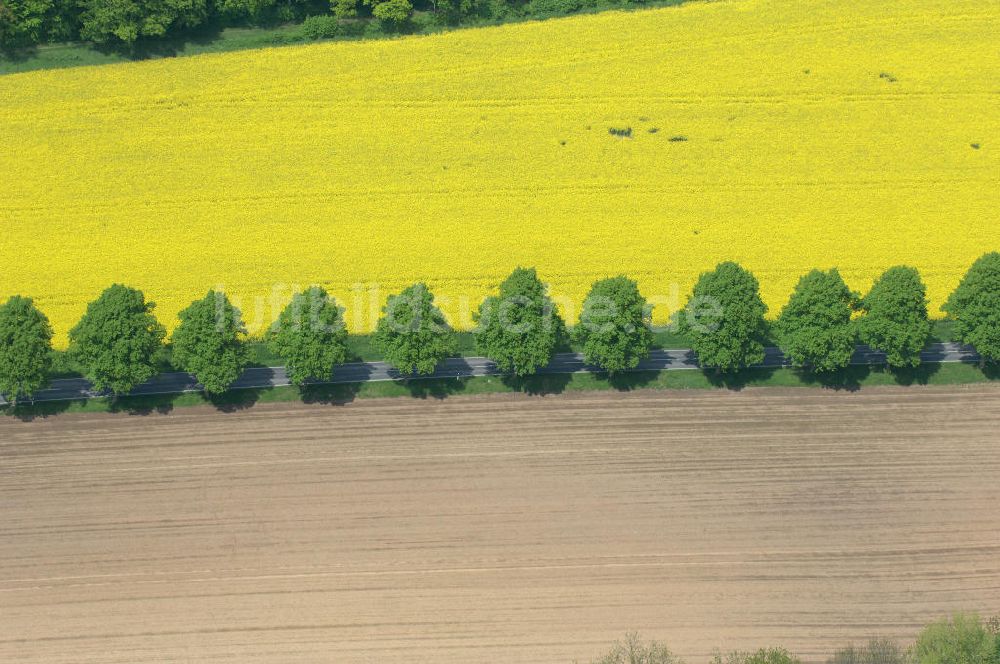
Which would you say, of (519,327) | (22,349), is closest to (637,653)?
(519,327)

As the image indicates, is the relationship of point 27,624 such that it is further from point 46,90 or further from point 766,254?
point 766,254

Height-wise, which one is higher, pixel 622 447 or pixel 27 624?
pixel 622 447

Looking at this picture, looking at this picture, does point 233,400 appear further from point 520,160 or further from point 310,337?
point 520,160

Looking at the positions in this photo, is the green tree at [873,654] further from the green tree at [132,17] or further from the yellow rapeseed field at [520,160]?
the green tree at [132,17]

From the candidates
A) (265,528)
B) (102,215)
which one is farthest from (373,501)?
(102,215)

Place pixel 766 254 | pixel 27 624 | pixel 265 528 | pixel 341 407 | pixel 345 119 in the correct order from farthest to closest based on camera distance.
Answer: pixel 345 119, pixel 766 254, pixel 341 407, pixel 265 528, pixel 27 624

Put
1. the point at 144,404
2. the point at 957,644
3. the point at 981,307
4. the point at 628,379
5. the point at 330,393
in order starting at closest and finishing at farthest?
the point at 957,644, the point at 981,307, the point at 144,404, the point at 330,393, the point at 628,379

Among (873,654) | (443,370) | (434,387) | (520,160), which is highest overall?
(520,160)
